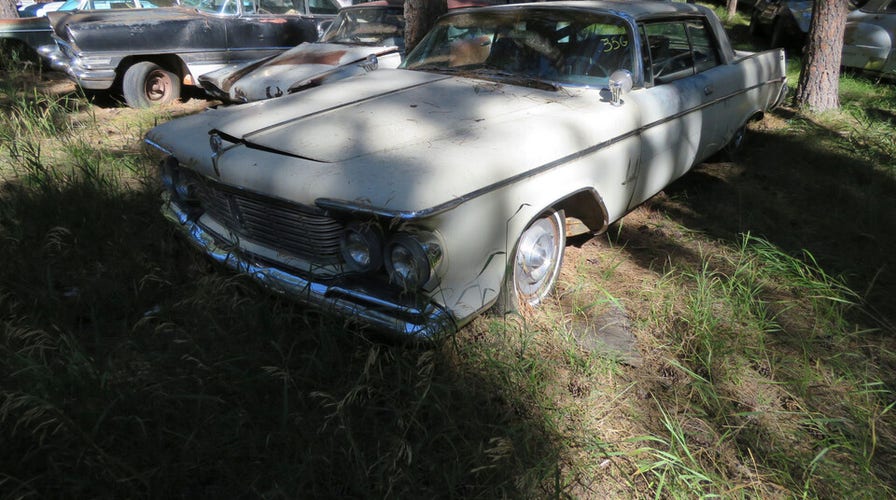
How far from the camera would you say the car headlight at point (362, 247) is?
2.19 m

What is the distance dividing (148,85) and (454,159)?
18.9ft

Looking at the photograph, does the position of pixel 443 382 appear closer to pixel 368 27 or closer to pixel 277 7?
pixel 368 27

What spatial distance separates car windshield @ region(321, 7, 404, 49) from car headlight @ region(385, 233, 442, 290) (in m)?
4.55

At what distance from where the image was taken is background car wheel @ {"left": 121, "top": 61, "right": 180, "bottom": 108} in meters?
6.34

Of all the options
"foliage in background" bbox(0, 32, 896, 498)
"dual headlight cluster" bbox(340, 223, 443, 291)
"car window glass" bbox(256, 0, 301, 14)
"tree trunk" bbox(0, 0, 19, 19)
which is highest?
"tree trunk" bbox(0, 0, 19, 19)

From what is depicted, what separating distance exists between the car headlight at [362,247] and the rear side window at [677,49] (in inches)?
82.8

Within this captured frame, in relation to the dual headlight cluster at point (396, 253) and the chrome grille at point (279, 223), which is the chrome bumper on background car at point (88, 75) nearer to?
the chrome grille at point (279, 223)

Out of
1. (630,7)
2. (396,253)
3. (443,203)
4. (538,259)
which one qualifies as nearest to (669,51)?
(630,7)

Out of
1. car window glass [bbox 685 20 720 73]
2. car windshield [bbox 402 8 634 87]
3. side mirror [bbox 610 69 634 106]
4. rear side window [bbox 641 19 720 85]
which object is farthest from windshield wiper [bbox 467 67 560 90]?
car window glass [bbox 685 20 720 73]

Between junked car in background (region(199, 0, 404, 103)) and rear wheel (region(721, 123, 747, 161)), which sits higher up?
junked car in background (region(199, 0, 404, 103))

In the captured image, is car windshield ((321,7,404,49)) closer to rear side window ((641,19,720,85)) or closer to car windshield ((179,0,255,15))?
car windshield ((179,0,255,15))

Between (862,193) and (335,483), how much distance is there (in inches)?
173

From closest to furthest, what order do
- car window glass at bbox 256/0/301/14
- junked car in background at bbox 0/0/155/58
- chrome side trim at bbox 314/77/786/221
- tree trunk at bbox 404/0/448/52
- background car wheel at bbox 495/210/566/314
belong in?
chrome side trim at bbox 314/77/786/221 → background car wheel at bbox 495/210/566/314 → tree trunk at bbox 404/0/448/52 → car window glass at bbox 256/0/301/14 → junked car in background at bbox 0/0/155/58

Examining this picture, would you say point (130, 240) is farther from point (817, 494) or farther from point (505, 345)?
point (817, 494)
